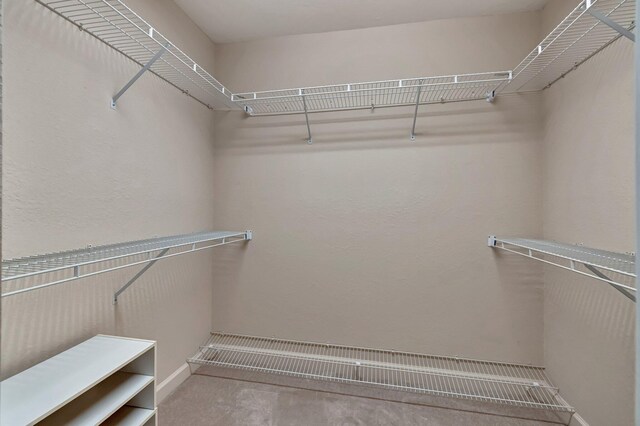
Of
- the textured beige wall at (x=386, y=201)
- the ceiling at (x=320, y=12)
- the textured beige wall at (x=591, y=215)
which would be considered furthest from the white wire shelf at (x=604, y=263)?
the ceiling at (x=320, y=12)

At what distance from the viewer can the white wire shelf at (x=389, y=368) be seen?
67.9 inches

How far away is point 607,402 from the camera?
129 centimetres

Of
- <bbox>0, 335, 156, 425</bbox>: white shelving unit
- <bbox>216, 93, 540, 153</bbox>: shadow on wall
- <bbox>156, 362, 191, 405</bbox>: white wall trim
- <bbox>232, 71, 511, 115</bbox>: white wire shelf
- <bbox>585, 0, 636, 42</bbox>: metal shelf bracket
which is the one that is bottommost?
<bbox>156, 362, 191, 405</bbox>: white wall trim

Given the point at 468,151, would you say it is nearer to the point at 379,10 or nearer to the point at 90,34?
the point at 379,10

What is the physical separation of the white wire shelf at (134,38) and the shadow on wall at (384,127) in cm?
30

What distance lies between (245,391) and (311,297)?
68cm

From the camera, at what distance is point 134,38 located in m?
1.32

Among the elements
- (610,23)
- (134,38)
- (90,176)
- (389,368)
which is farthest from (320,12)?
(389,368)

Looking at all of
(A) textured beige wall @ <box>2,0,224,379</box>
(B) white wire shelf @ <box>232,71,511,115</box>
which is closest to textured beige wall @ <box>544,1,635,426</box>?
(B) white wire shelf @ <box>232,71,511,115</box>

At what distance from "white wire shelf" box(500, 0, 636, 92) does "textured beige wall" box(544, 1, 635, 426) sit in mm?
54

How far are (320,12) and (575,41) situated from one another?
133cm

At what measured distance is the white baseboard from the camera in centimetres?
166

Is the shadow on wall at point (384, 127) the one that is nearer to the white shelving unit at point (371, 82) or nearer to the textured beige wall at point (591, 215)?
the white shelving unit at point (371, 82)

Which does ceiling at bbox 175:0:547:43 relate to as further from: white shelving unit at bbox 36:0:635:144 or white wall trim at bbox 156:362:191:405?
white wall trim at bbox 156:362:191:405
